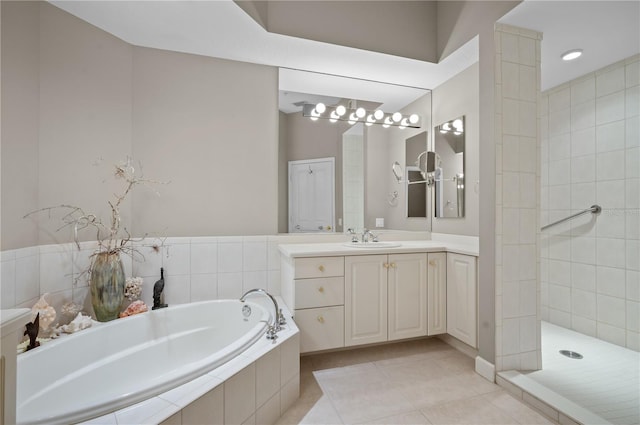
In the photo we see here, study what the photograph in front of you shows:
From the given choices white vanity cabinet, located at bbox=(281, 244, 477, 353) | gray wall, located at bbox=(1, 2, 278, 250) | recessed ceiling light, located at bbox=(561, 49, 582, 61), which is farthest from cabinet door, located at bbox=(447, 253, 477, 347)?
recessed ceiling light, located at bbox=(561, 49, 582, 61)

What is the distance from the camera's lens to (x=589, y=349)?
2174mm

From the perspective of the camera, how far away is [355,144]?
270 centimetres

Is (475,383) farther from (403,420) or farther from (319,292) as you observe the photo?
(319,292)

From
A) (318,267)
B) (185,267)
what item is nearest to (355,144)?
(318,267)

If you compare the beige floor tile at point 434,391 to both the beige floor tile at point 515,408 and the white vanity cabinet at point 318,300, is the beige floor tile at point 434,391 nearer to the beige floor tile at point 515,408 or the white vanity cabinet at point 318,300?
the beige floor tile at point 515,408

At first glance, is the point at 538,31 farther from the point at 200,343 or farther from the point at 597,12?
the point at 200,343

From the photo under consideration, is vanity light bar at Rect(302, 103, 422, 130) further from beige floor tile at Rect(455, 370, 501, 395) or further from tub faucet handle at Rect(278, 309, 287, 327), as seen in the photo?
beige floor tile at Rect(455, 370, 501, 395)

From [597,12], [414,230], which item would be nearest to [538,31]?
[597,12]

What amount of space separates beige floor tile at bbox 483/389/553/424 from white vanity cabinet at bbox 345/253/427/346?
582mm

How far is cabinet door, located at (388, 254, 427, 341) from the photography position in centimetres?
214

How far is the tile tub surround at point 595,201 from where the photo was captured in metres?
2.18

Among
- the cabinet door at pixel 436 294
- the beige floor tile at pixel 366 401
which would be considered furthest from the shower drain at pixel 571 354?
the beige floor tile at pixel 366 401

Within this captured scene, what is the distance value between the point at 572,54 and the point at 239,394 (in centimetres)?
310

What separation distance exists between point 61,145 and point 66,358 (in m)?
1.27
